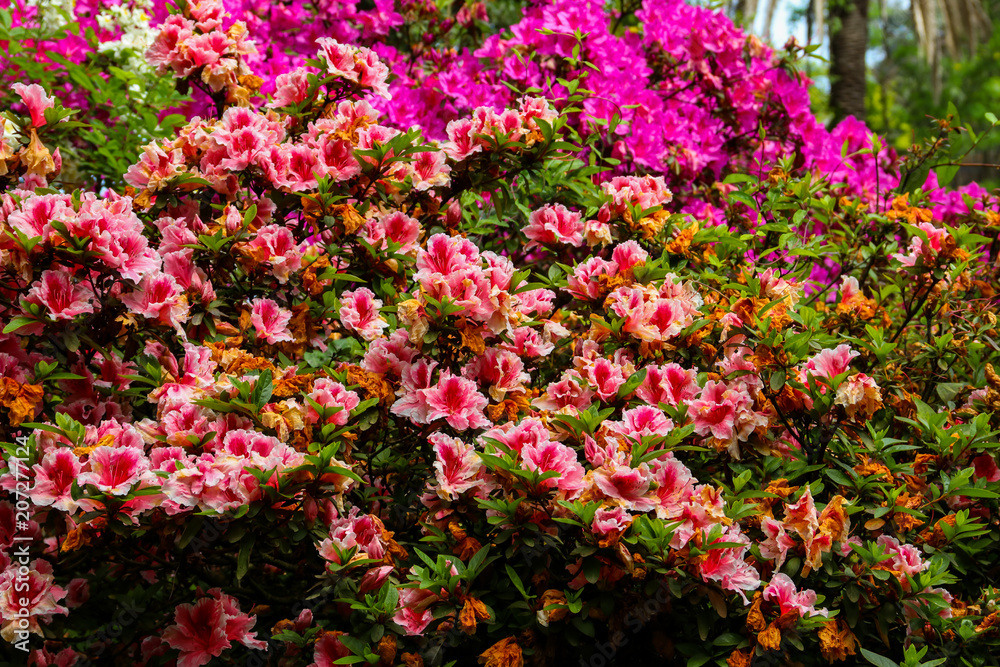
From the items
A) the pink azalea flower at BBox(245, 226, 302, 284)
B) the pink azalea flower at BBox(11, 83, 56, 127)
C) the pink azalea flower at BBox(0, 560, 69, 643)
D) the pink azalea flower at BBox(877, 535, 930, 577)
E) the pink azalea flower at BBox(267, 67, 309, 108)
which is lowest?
the pink azalea flower at BBox(0, 560, 69, 643)

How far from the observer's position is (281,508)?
5.66ft

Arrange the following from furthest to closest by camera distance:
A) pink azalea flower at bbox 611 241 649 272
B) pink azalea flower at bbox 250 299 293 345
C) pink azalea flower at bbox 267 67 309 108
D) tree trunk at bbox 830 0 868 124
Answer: tree trunk at bbox 830 0 868 124 → pink azalea flower at bbox 267 67 309 108 → pink azalea flower at bbox 611 241 649 272 → pink azalea flower at bbox 250 299 293 345

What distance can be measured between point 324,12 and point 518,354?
2.41 m

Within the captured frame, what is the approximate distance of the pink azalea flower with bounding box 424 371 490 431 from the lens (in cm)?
178

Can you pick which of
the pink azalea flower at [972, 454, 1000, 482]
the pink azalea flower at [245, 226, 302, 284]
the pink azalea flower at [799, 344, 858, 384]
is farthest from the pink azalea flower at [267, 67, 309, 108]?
the pink azalea flower at [972, 454, 1000, 482]

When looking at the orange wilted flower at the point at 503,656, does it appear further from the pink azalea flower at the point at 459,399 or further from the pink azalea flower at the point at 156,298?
the pink azalea flower at the point at 156,298

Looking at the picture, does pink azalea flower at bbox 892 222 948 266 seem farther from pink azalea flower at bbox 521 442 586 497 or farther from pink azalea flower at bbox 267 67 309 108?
pink azalea flower at bbox 267 67 309 108

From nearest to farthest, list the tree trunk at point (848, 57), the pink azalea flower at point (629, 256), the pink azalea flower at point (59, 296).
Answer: the pink azalea flower at point (59, 296) < the pink azalea flower at point (629, 256) < the tree trunk at point (848, 57)

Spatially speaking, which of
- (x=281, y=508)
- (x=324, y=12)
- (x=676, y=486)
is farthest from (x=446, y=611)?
(x=324, y=12)

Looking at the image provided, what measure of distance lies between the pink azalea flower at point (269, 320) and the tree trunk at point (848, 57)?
701cm

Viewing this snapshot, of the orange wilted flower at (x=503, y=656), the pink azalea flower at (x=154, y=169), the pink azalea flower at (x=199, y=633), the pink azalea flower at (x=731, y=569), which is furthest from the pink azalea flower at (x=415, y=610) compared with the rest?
the pink azalea flower at (x=154, y=169)

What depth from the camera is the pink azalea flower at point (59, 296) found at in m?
1.78

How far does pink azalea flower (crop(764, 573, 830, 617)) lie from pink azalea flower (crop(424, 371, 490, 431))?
688 mm

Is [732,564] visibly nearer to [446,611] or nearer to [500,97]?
[446,611]
